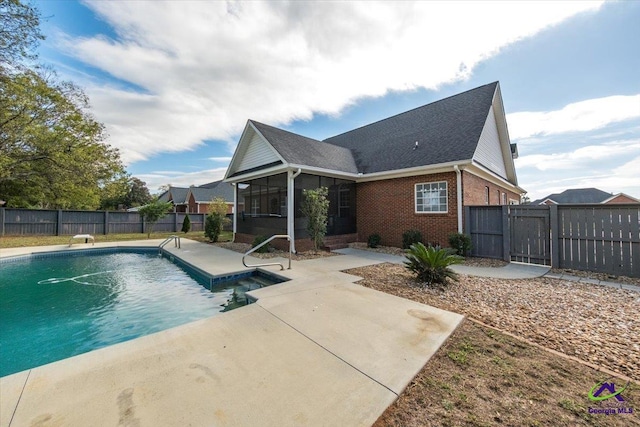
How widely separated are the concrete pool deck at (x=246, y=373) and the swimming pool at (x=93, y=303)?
141 cm

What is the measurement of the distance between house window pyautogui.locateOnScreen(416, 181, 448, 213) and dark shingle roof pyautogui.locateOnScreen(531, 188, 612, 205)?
127 feet

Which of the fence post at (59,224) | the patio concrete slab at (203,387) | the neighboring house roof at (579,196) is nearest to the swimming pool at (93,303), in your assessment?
the patio concrete slab at (203,387)

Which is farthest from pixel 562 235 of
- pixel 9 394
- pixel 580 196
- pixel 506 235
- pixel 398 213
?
pixel 580 196

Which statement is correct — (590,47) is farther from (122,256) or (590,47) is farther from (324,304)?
(122,256)

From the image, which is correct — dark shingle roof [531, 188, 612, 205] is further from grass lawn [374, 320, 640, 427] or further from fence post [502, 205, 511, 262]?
grass lawn [374, 320, 640, 427]

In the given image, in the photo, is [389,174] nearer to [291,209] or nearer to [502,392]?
[291,209]

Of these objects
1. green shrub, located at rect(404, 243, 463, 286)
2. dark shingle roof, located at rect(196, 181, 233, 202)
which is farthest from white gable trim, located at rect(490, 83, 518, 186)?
dark shingle roof, located at rect(196, 181, 233, 202)

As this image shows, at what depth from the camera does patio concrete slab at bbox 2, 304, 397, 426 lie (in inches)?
76.5

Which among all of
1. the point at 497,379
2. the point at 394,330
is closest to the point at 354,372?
the point at 394,330

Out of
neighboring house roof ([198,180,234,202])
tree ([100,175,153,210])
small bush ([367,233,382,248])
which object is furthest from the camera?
tree ([100,175,153,210])

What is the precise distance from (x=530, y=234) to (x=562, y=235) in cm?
74

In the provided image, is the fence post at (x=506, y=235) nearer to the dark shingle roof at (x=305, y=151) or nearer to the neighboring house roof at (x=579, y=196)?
the dark shingle roof at (x=305, y=151)

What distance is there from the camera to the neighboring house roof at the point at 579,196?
110 feet

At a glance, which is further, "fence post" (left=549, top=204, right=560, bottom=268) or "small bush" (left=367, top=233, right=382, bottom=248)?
"small bush" (left=367, top=233, right=382, bottom=248)
